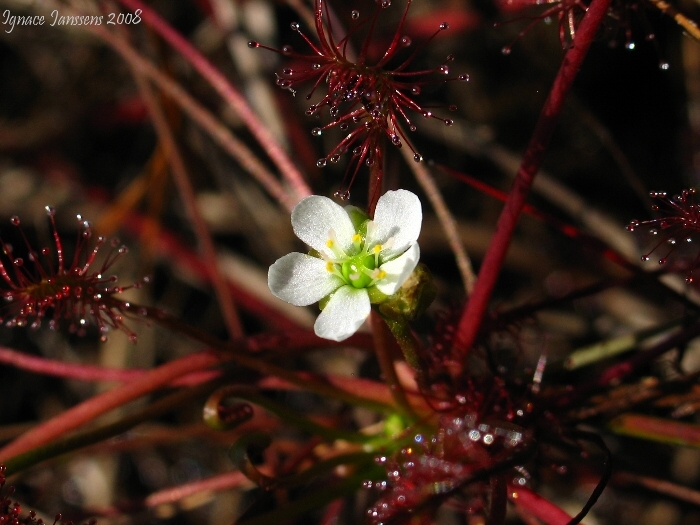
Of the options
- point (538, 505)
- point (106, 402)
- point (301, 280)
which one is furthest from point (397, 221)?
point (106, 402)

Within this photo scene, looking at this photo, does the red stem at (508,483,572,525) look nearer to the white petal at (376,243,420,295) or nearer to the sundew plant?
the sundew plant

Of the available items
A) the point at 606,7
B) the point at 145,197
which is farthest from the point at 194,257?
the point at 606,7

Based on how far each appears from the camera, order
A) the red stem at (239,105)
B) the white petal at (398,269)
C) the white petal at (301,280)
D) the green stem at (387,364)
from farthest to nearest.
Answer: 1. the red stem at (239,105)
2. the green stem at (387,364)
3. the white petal at (301,280)
4. the white petal at (398,269)

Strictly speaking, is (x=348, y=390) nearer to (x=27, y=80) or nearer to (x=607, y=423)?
(x=607, y=423)

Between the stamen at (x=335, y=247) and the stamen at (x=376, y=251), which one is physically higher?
the stamen at (x=335, y=247)

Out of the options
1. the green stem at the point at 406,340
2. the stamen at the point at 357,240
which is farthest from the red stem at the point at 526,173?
the stamen at the point at 357,240

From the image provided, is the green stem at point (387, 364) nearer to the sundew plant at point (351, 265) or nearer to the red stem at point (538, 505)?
the sundew plant at point (351, 265)

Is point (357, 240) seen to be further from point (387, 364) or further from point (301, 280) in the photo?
point (387, 364)

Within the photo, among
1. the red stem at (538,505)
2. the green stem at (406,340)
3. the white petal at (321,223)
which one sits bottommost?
the red stem at (538,505)
